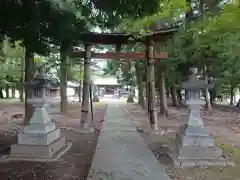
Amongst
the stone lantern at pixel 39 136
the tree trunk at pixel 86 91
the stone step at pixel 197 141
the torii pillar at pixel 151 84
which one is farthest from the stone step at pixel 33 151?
the torii pillar at pixel 151 84

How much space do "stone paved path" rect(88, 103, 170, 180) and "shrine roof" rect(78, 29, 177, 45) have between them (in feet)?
13.3

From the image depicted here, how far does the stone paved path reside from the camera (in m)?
6.42

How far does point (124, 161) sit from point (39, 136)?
2.37 m

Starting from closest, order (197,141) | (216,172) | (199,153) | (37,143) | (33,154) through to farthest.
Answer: (216,172) < (199,153) < (197,141) < (33,154) < (37,143)

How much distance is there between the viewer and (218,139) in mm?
11406

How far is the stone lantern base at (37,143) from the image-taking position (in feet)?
26.9

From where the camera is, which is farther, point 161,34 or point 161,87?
point 161,87

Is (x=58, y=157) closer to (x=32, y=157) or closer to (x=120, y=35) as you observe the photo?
(x=32, y=157)

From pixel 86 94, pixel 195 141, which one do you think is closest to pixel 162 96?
pixel 86 94

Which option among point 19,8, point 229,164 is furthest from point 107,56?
point 19,8

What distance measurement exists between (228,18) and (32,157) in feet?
18.6

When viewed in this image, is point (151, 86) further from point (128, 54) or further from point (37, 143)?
point (37, 143)

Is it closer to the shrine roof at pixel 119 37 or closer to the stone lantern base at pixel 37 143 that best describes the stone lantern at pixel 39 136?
the stone lantern base at pixel 37 143

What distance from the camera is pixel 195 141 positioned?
789 cm
